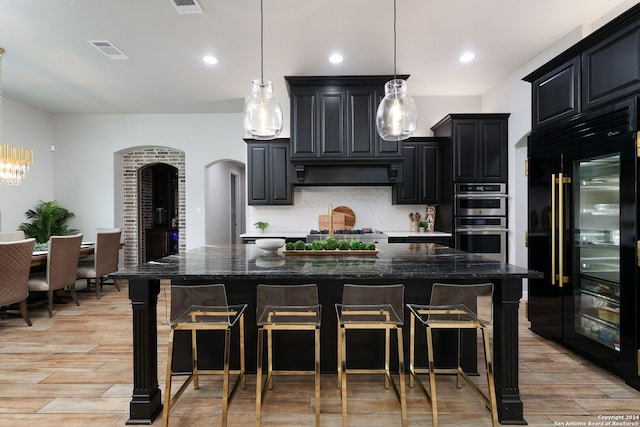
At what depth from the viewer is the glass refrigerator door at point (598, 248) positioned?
8.91 feet

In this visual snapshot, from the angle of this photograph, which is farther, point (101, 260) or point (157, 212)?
point (157, 212)

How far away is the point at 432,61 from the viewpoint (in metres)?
4.51

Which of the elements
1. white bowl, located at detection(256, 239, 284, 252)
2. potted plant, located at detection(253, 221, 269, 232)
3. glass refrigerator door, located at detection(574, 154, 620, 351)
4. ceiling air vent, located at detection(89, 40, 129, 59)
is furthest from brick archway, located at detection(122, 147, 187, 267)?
glass refrigerator door, located at detection(574, 154, 620, 351)

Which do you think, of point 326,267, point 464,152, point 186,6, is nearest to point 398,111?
point 326,267

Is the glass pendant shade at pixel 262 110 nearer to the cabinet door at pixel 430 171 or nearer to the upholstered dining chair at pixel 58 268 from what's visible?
the upholstered dining chair at pixel 58 268

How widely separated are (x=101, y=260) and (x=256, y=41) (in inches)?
147

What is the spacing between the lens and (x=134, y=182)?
7285 mm

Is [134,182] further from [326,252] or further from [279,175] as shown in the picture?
[326,252]

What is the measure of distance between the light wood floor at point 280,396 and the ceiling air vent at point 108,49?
10.3ft

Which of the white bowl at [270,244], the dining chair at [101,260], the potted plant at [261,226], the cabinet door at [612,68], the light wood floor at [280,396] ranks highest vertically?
the cabinet door at [612,68]

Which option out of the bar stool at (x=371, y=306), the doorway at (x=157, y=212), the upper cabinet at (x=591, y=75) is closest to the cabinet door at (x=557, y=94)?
the upper cabinet at (x=591, y=75)

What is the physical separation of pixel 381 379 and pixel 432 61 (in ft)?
12.3

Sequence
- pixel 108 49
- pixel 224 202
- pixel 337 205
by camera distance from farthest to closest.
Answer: pixel 224 202, pixel 337 205, pixel 108 49

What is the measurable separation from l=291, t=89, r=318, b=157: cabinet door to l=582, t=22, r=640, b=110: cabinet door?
3143 mm
